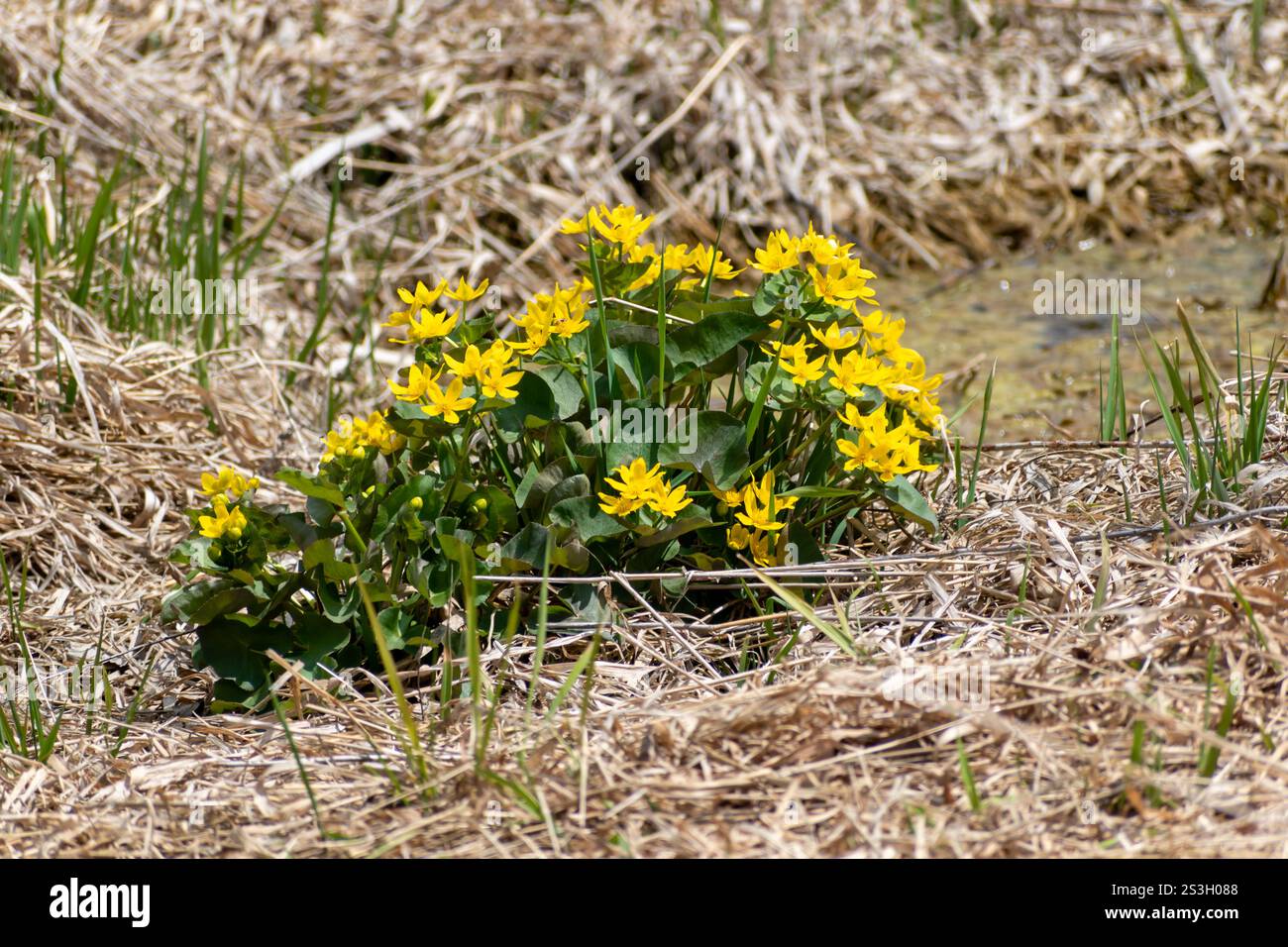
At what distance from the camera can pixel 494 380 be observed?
1985 millimetres

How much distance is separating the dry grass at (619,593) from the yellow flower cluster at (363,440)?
394 millimetres

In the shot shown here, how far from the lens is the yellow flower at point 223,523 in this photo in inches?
78.2

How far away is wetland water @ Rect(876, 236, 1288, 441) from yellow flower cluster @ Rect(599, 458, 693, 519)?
1.54m

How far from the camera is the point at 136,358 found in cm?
325

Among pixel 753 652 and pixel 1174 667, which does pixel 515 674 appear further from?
pixel 1174 667

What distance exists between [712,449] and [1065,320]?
8.24 feet

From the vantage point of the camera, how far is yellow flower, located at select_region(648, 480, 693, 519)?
196cm

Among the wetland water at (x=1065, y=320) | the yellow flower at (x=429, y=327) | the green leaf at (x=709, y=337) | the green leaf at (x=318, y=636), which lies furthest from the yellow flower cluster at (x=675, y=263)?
the wetland water at (x=1065, y=320)

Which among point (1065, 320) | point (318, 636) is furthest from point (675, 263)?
point (1065, 320)

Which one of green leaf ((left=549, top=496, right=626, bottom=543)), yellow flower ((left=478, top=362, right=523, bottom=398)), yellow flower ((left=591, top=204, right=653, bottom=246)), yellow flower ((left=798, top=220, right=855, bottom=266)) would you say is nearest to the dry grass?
green leaf ((left=549, top=496, right=626, bottom=543))

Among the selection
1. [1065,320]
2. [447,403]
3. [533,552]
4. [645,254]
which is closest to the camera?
[447,403]

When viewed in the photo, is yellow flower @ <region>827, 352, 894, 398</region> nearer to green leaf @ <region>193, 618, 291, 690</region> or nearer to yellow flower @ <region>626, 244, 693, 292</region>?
yellow flower @ <region>626, 244, 693, 292</region>

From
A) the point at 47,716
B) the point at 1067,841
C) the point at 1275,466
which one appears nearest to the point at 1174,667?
the point at 1067,841

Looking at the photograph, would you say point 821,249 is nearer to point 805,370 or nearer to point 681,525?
point 805,370
